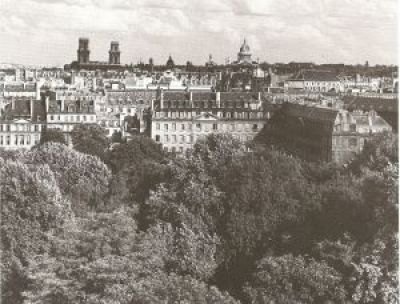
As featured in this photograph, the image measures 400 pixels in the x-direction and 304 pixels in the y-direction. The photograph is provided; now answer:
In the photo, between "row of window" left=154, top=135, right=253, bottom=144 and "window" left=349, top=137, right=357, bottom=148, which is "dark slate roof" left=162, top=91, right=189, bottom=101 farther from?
"window" left=349, top=137, right=357, bottom=148

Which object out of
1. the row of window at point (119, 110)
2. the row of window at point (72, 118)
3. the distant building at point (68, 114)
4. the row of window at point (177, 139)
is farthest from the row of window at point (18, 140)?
the row of window at point (119, 110)

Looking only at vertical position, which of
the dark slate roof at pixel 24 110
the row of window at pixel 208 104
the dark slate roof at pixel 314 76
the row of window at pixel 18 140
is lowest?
the row of window at pixel 18 140

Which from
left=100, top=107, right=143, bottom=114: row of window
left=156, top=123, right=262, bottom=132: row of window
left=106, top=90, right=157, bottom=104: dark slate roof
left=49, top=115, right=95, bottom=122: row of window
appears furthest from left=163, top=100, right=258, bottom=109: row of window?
left=106, top=90, right=157, bottom=104: dark slate roof

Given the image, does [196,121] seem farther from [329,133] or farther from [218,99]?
[329,133]

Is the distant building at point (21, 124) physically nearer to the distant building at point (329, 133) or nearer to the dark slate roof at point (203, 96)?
the dark slate roof at point (203, 96)

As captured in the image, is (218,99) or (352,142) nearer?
(352,142)

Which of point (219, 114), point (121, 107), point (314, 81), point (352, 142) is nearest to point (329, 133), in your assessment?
point (352, 142)
